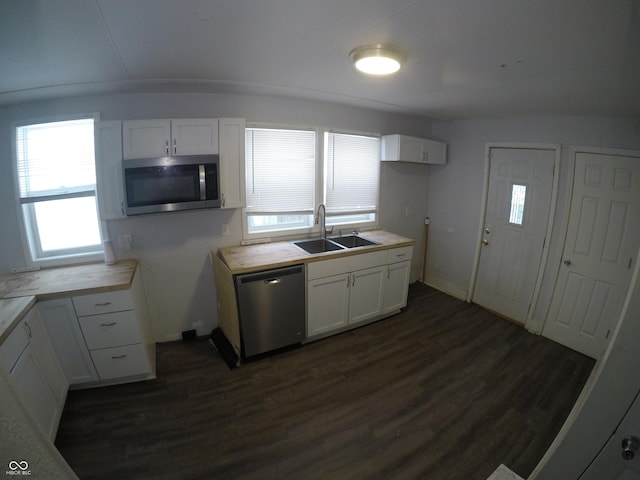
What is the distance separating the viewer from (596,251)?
2623 mm

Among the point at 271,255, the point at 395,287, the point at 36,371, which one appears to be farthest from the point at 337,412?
the point at 36,371

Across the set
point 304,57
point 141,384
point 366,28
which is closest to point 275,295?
point 141,384

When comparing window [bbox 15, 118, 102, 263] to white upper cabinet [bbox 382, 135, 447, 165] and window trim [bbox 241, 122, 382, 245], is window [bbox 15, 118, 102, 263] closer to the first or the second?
window trim [bbox 241, 122, 382, 245]

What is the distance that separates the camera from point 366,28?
1225mm

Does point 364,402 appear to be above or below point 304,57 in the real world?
below

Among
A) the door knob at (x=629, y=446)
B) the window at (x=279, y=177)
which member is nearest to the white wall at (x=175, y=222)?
the window at (x=279, y=177)

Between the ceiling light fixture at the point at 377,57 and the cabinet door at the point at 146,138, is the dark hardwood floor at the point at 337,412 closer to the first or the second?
the cabinet door at the point at 146,138

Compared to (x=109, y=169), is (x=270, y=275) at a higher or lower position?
lower

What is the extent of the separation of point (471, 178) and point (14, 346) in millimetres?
4715

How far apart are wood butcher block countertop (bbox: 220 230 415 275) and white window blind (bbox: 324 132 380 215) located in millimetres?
722

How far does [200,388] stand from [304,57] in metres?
2.66

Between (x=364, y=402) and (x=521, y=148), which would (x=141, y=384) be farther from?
(x=521, y=148)

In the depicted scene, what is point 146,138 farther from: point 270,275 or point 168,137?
point 270,275

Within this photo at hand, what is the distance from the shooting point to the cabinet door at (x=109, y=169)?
2072 mm
